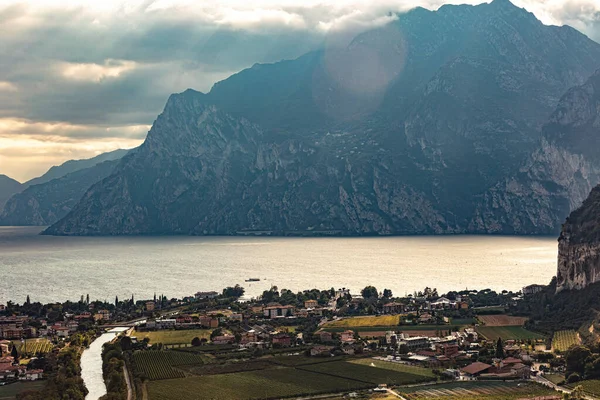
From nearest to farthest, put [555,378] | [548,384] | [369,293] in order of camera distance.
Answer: [548,384] → [555,378] → [369,293]

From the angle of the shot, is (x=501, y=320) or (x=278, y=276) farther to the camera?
(x=278, y=276)

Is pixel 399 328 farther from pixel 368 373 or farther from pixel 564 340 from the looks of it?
pixel 368 373

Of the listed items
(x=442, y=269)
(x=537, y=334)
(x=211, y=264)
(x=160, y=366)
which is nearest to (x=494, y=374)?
(x=537, y=334)

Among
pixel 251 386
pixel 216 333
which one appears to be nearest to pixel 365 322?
pixel 216 333

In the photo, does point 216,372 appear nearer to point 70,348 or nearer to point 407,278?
point 70,348

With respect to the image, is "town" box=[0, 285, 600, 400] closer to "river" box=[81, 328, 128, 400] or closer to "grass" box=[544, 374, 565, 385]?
"grass" box=[544, 374, 565, 385]

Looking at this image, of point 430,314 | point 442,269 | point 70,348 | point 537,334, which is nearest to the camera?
point 70,348

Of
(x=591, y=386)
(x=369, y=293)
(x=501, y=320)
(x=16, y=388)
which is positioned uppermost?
(x=369, y=293)
